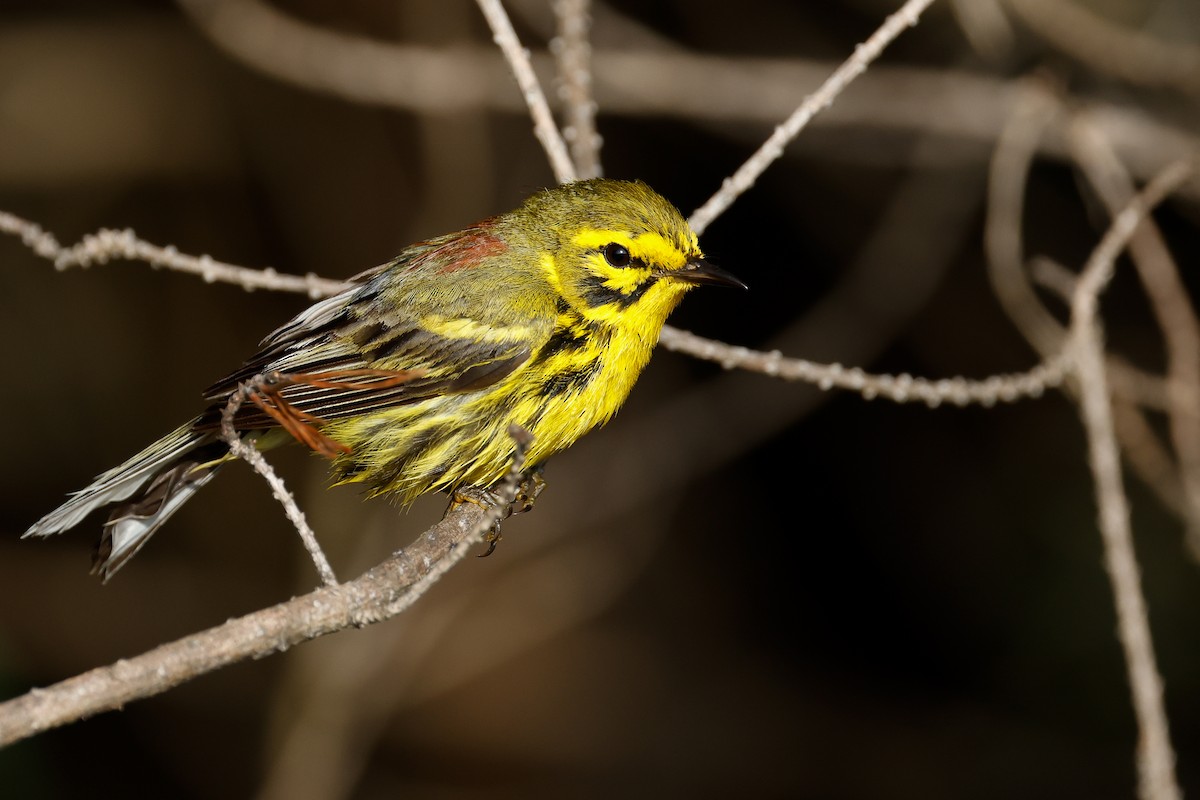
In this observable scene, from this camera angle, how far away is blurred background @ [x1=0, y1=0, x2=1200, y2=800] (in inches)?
241

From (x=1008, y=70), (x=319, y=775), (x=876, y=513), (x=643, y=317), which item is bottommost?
(x=319, y=775)

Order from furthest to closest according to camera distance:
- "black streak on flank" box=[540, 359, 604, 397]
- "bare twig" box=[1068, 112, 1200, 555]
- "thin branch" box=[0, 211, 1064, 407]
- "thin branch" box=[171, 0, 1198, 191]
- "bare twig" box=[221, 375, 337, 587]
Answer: "thin branch" box=[171, 0, 1198, 191] < "bare twig" box=[1068, 112, 1200, 555] < "black streak on flank" box=[540, 359, 604, 397] < "thin branch" box=[0, 211, 1064, 407] < "bare twig" box=[221, 375, 337, 587]

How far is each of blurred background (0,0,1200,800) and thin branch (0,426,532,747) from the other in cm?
402

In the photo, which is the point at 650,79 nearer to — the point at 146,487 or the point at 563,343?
the point at 563,343

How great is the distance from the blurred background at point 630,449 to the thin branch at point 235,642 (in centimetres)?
402

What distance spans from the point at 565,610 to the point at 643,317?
3.84m

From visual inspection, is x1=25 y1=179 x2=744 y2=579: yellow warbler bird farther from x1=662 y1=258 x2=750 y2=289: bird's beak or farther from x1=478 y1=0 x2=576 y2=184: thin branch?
x1=478 y1=0 x2=576 y2=184: thin branch

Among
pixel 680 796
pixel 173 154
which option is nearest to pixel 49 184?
pixel 173 154

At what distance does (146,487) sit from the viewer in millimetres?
3602

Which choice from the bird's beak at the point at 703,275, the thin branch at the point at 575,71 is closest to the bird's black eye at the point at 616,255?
the bird's beak at the point at 703,275

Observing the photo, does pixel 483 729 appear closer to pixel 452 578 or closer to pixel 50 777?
pixel 452 578

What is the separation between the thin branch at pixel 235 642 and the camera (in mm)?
2057

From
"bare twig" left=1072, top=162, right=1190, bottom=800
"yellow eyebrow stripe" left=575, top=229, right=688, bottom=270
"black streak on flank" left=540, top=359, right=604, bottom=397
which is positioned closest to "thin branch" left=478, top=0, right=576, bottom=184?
"yellow eyebrow stripe" left=575, top=229, right=688, bottom=270

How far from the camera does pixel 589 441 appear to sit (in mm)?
7035
